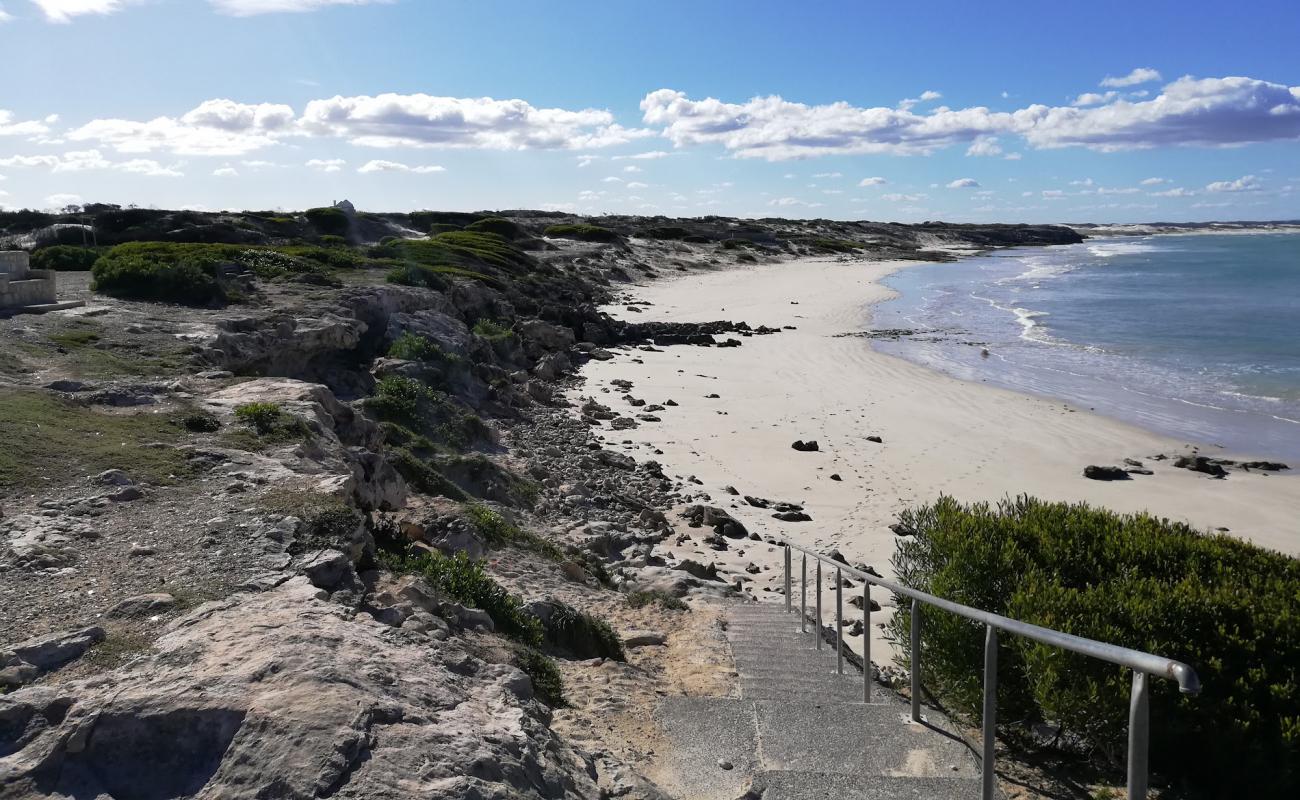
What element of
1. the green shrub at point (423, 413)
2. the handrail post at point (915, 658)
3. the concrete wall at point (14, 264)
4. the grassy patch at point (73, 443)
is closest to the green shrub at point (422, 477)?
the grassy patch at point (73, 443)

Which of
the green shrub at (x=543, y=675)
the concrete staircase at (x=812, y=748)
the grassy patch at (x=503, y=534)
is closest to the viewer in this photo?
the concrete staircase at (x=812, y=748)

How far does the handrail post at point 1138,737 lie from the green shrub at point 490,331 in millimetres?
22792

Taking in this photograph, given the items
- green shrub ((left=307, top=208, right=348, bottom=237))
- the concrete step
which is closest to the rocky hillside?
the concrete step

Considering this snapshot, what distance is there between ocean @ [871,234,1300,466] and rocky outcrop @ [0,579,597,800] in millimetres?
19220

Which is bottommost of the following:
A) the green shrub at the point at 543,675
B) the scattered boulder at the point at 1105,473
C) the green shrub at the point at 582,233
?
the scattered boulder at the point at 1105,473

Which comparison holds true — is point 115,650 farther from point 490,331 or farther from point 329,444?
point 490,331

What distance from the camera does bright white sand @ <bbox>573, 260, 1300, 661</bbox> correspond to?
1448cm

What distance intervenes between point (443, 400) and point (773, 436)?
711cm

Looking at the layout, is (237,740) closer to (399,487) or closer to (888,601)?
(399,487)

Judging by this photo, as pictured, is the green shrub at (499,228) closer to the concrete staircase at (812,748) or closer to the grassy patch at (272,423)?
the grassy patch at (272,423)

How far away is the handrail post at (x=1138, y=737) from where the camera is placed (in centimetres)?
290

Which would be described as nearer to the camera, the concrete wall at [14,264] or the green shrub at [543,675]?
the green shrub at [543,675]

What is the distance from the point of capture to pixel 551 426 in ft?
62.3

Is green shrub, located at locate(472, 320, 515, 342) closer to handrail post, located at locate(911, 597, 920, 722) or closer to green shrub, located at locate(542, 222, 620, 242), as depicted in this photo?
handrail post, located at locate(911, 597, 920, 722)
